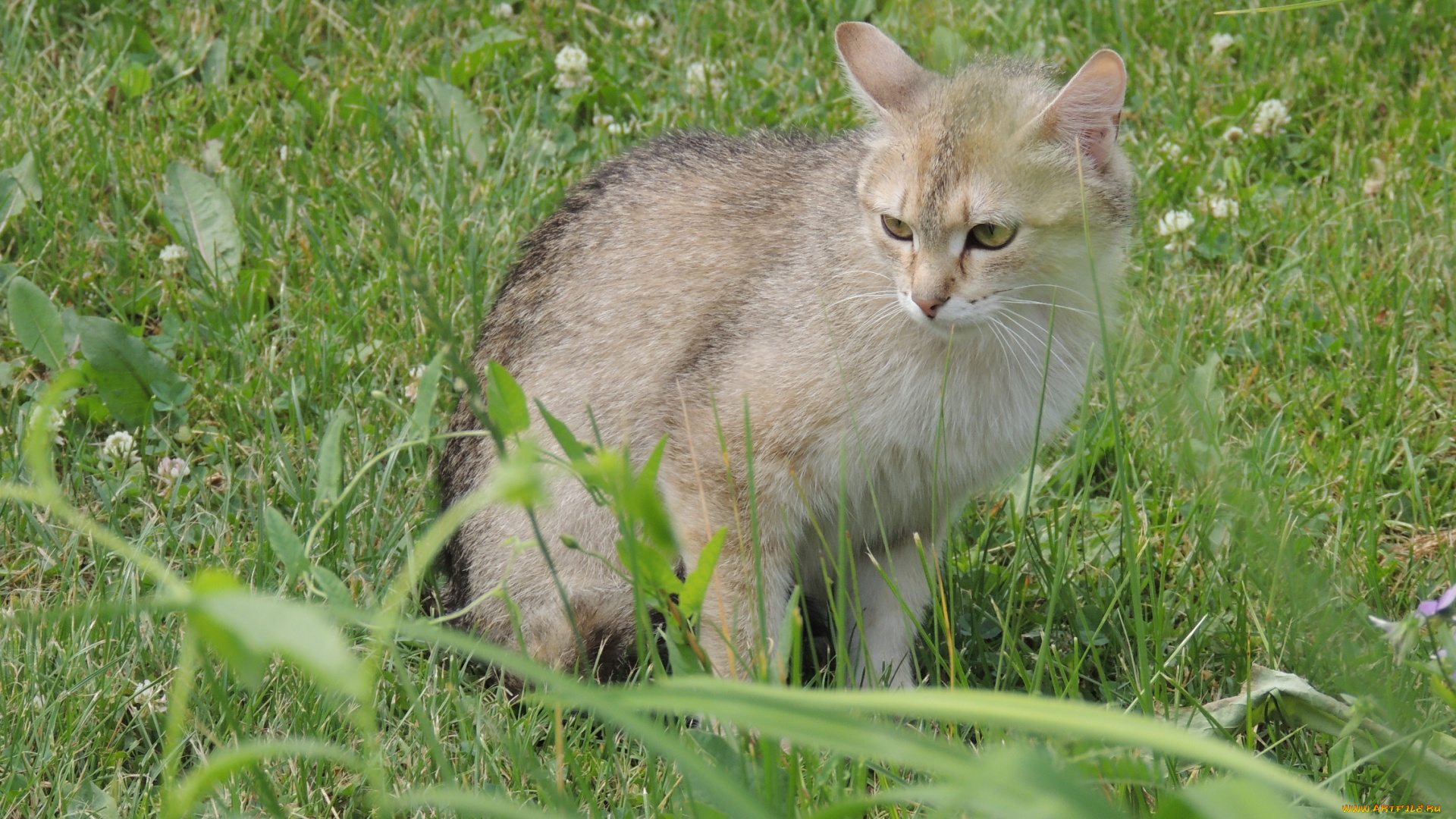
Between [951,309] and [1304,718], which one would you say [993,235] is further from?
[1304,718]

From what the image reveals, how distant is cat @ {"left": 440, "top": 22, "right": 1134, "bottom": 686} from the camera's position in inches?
102

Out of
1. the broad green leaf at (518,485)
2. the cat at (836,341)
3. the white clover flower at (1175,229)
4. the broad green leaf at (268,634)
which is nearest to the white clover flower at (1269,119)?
the white clover flower at (1175,229)

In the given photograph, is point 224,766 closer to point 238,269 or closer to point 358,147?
point 238,269

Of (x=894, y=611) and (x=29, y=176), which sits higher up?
(x=29, y=176)

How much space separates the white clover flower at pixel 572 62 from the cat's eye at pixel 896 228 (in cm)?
242

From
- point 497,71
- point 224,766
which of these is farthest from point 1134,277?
point 224,766

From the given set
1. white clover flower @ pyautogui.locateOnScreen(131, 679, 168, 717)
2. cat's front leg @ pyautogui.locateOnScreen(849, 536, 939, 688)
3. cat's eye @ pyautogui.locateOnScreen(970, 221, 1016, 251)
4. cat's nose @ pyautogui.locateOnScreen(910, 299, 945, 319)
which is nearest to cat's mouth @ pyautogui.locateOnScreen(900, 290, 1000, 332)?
cat's nose @ pyautogui.locateOnScreen(910, 299, 945, 319)

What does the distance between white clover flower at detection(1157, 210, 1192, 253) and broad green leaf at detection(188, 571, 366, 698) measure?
3719 mm

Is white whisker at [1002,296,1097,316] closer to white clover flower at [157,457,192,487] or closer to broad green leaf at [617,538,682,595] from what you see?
broad green leaf at [617,538,682,595]

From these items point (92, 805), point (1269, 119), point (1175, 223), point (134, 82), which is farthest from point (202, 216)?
point (1269, 119)

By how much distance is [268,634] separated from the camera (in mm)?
755

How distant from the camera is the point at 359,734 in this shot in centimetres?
249

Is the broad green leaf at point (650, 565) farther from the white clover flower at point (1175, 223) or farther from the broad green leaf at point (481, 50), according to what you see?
the broad green leaf at point (481, 50)

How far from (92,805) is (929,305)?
73.9 inches
